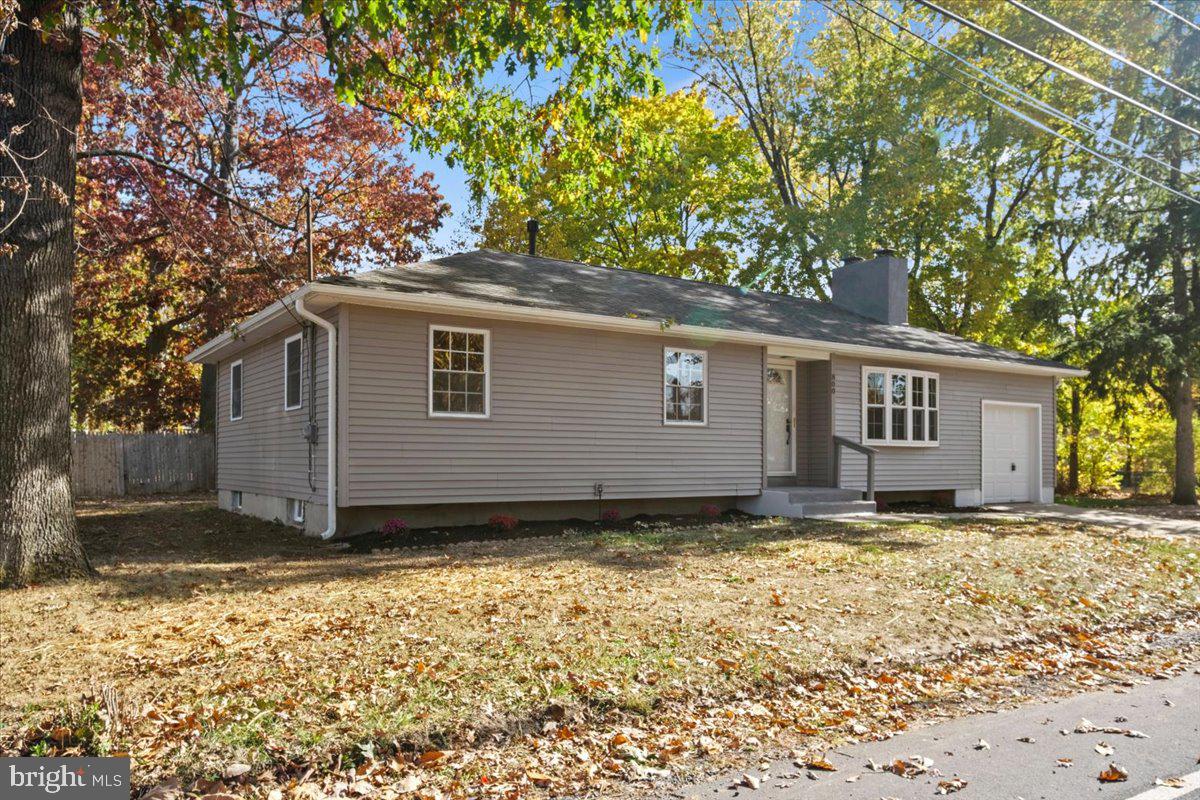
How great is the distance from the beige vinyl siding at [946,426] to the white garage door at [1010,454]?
27 centimetres

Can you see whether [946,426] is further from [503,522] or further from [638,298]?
[503,522]

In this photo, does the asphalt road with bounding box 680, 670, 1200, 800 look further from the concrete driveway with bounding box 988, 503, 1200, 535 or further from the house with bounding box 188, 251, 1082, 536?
the concrete driveway with bounding box 988, 503, 1200, 535

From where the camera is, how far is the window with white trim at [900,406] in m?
15.9

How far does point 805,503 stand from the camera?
13984 millimetres

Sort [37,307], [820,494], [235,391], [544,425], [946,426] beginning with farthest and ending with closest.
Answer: [946,426]
[235,391]
[820,494]
[544,425]
[37,307]

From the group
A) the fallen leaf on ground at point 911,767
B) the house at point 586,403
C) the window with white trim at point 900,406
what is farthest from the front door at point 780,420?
the fallen leaf on ground at point 911,767

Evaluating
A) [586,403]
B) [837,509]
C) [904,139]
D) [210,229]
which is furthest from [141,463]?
[904,139]

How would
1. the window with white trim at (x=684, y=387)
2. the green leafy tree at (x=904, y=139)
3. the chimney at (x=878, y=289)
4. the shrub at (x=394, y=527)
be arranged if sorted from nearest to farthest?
the shrub at (x=394, y=527) < the window with white trim at (x=684, y=387) < the chimney at (x=878, y=289) < the green leafy tree at (x=904, y=139)

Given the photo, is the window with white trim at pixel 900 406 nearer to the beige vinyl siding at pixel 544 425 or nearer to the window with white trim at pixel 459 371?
the beige vinyl siding at pixel 544 425

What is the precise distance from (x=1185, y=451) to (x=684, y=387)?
15779 mm

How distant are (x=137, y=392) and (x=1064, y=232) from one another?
97.6 feet

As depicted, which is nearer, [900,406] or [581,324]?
[581,324]

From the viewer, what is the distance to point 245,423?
15102 mm

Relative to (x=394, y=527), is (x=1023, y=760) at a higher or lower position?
lower
